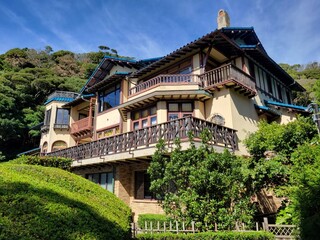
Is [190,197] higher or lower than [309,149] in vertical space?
lower

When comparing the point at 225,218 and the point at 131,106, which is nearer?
the point at 225,218

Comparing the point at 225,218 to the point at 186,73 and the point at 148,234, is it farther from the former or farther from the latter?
the point at 186,73

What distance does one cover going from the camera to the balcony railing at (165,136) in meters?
11.9

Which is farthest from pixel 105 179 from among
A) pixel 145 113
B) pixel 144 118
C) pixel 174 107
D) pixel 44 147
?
pixel 44 147

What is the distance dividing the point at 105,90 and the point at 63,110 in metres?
11.0

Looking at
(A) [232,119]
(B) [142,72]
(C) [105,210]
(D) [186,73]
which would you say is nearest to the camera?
(C) [105,210]

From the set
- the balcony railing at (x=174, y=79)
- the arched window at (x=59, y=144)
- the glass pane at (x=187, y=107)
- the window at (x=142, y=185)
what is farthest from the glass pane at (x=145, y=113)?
the arched window at (x=59, y=144)

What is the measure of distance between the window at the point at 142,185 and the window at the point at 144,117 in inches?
132

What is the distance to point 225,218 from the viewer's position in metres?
8.45

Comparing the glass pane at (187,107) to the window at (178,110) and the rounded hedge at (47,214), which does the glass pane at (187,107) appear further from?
the rounded hedge at (47,214)

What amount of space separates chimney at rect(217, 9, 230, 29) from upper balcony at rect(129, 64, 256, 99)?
20.2 feet

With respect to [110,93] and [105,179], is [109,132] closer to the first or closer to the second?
[110,93]

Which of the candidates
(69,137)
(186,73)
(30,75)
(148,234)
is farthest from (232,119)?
(30,75)

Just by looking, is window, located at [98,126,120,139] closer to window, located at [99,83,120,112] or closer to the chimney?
window, located at [99,83,120,112]
